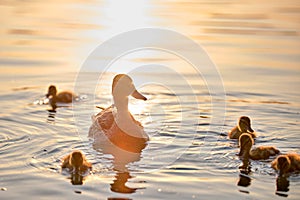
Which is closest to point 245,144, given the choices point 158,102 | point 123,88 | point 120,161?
point 120,161

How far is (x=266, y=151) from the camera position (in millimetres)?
7820

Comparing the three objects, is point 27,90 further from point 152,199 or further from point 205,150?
point 152,199

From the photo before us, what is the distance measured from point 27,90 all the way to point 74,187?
14.8 ft

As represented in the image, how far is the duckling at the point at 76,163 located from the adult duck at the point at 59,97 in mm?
3205

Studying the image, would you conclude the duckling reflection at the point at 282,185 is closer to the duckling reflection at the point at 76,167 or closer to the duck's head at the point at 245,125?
the duck's head at the point at 245,125

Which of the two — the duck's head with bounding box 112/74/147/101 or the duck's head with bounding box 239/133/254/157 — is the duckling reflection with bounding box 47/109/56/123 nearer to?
the duck's head with bounding box 112/74/147/101

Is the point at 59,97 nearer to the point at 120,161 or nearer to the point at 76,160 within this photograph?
the point at 120,161

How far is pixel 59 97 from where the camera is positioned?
34.3 ft

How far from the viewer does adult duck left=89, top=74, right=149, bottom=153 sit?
28.9ft

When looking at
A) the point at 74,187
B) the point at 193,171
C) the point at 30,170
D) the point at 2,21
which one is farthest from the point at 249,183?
the point at 2,21

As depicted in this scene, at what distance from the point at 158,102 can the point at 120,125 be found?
54.4 inches

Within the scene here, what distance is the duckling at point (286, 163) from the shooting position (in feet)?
23.5

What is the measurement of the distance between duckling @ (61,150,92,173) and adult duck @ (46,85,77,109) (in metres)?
3.21

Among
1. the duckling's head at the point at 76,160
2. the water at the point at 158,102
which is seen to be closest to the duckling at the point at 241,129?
the water at the point at 158,102
